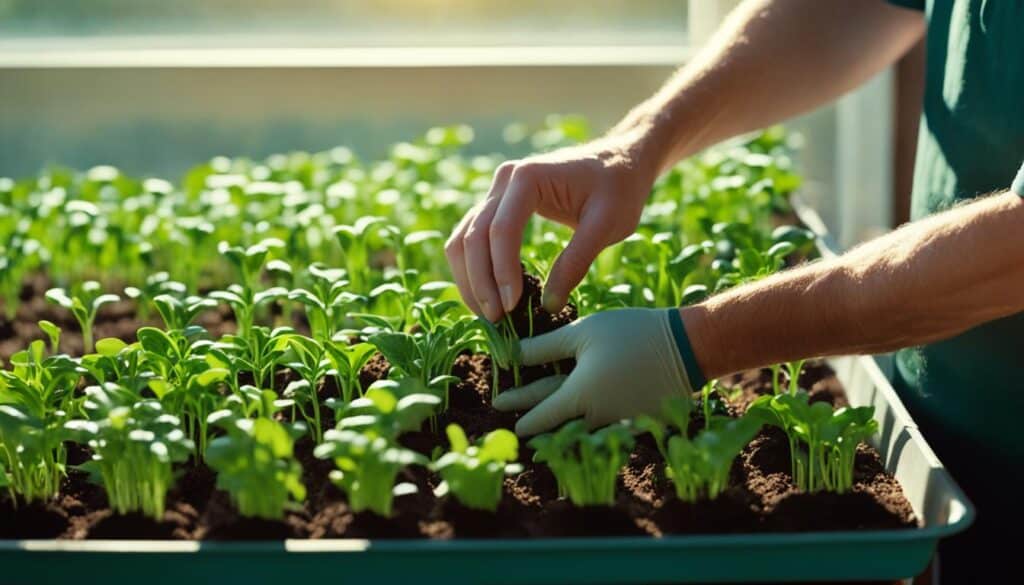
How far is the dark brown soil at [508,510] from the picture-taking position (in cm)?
113

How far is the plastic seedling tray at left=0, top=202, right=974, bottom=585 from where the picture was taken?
1026mm

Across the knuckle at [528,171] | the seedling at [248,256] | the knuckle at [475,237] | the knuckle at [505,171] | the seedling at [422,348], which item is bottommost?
the seedling at [422,348]

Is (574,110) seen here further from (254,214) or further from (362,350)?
(362,350)

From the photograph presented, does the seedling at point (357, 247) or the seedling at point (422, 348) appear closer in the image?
the seedling at point (422, 348)

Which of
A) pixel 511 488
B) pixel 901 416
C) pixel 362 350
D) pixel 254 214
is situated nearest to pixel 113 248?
pixel 254 214

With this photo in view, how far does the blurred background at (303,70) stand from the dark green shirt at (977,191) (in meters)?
1.76

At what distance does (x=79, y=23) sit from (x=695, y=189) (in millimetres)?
1773

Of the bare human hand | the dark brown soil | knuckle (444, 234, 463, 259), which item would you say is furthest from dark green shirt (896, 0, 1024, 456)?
knuckle (444, 234, 463, 259)

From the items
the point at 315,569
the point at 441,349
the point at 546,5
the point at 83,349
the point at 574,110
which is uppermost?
the point at 546,5

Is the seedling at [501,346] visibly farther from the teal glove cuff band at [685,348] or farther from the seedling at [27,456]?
the seedling at [27,456]

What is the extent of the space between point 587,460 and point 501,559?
0.50 ft

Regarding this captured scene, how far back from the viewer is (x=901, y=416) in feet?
4.49

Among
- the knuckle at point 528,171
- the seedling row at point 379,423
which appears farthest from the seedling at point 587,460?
the knuckle at point 528,171

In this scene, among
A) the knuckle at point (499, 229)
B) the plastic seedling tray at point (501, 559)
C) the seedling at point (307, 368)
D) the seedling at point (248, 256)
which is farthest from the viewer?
the seedling at point (248, 256)
